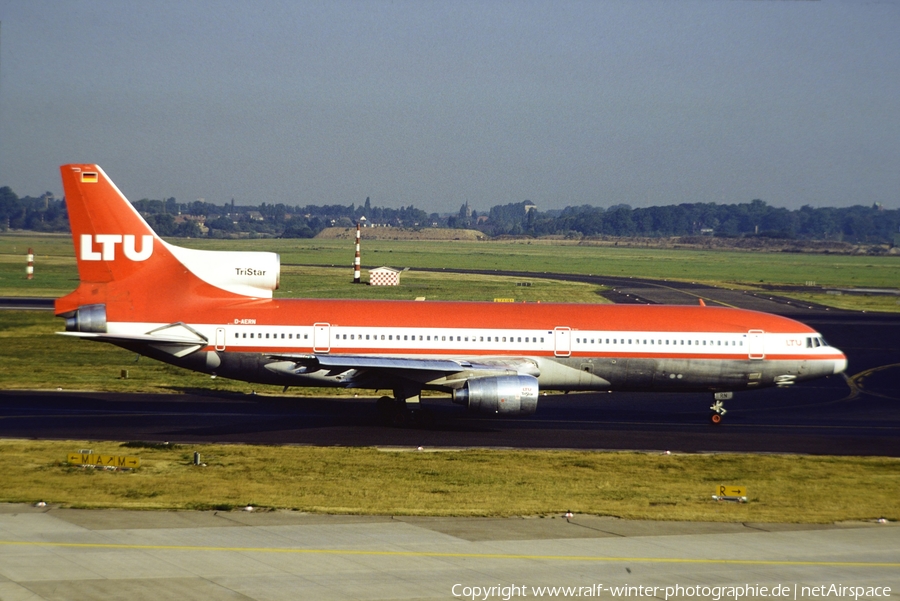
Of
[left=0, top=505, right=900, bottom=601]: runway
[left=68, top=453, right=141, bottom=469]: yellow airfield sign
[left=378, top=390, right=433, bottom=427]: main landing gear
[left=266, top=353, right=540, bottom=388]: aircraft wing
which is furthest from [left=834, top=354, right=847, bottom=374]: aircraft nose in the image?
[left=68, top=453, right=141, bottom=469]: yellow airfield sign

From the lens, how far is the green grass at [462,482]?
23250 millimetres

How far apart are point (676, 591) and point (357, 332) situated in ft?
64.4

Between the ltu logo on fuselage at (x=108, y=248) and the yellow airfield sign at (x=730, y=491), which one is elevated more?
the ltu logo on fuselage at (x=108, y=248)

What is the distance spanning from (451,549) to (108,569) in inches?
273

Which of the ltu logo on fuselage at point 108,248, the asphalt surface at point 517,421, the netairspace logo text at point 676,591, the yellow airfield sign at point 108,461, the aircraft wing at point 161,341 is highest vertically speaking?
the ltu logo on fuselage at point 108,248

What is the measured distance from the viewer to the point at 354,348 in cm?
3472

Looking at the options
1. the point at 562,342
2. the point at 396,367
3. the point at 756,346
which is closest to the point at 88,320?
the point at 396,367

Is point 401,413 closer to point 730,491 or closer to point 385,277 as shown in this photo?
point 730,491

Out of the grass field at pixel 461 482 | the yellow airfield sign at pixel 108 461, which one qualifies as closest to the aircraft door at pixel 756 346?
the grass field at pixel 461 482

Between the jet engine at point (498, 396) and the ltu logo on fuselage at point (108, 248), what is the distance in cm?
1341

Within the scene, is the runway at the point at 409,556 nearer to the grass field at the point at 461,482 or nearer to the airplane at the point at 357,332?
the grass field at the point at 461,482

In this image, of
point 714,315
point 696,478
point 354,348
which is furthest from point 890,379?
point 354,348

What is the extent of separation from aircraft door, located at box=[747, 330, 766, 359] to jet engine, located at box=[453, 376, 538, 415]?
10039mm

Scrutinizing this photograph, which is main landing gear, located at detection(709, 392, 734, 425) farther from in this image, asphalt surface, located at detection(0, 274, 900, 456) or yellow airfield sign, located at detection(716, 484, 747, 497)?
yellow airfield sign, located at detection(716, 484, 747, 497)
